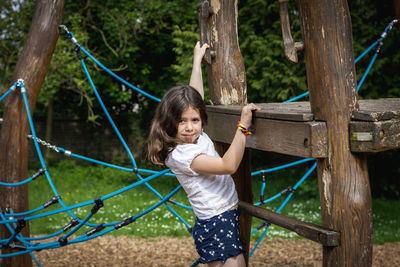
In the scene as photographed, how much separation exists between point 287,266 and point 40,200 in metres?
5.13

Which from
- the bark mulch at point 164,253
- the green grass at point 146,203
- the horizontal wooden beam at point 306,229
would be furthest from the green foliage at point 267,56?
the horizontal wooden beam at point 306,229

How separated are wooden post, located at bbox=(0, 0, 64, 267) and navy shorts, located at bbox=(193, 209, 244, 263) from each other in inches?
79.1

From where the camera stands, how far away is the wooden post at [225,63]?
9.20 ft

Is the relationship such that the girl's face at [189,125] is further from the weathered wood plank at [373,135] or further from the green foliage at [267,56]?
the green foliage at [267,56]

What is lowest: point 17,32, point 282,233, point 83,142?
point 282,233

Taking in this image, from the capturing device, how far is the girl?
2.18 metres

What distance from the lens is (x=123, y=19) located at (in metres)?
9.56

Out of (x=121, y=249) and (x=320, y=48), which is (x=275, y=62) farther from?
(x=320, y=48)

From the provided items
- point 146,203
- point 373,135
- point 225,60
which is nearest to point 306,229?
point 373,135

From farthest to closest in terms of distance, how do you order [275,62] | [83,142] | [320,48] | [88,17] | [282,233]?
[83,142] → [88,17] → [275,62] → [282,233] → [320,48]

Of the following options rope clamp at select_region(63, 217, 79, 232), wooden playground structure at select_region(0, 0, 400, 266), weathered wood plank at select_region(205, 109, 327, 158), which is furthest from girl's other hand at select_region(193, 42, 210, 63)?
rope clamp at select_region(63, 217, 79, 232)

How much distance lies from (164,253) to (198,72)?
2976mm

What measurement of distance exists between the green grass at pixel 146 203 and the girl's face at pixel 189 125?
3682 millimetres

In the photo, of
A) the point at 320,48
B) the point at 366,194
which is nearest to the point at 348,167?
the point at 366,194
